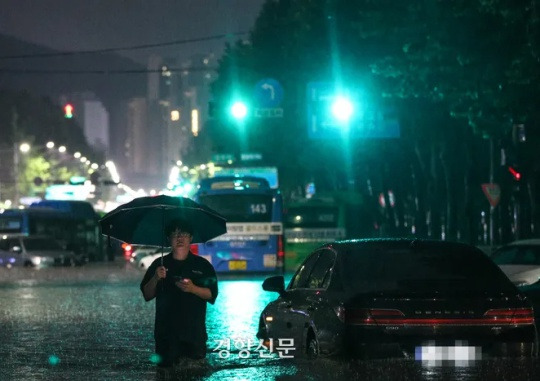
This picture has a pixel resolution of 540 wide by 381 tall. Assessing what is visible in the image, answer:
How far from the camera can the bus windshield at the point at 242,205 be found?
4119cm

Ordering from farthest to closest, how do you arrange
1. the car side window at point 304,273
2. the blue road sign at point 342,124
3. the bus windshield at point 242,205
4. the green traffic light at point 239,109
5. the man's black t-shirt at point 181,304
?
the blue road sign at point 342,124, the green traffic light at point 239,109, the bus windshield at point 242,205, the car side window at point 304,273, the man's black t-shirt at point 181,304

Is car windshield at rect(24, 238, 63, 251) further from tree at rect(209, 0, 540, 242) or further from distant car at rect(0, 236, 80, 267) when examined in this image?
tree at rect(209, 0, 540, 242)

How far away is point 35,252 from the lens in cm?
5734

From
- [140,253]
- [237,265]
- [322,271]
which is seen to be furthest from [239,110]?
[322,271]

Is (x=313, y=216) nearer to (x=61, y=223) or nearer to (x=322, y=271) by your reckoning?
(x=61, y=223)

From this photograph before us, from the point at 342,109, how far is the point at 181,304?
37.0 metres

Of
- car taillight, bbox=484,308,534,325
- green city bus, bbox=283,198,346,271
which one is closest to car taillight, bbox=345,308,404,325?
car taillight, bbox=484,308,534,325

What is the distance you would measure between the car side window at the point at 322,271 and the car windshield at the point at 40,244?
1767 inches

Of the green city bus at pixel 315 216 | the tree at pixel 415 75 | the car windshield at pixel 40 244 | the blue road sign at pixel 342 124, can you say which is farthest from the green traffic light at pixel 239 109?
the car windshield at pixel 40 244

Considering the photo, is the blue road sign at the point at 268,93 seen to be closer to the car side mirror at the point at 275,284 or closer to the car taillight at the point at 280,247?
the car taillight at the point at 280,247

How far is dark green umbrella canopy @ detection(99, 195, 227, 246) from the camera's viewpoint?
13891 mm

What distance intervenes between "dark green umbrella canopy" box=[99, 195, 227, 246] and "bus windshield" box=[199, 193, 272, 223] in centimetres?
2646

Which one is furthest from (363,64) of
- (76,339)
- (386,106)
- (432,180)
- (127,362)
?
(127,362)

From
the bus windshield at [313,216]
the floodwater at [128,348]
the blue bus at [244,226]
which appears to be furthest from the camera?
the bus windshield at [313,216]
